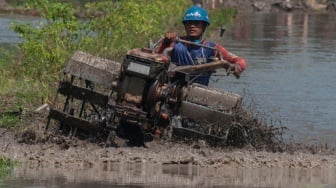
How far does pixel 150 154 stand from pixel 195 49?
1538mm

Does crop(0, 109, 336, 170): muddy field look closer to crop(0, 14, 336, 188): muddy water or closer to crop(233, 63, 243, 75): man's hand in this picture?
crop(0, 14, 336, 188): muddy water

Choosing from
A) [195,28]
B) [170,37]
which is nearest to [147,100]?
[170,37]

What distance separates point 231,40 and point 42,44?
16216mm

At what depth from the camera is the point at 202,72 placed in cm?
1053

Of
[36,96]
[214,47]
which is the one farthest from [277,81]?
[214,47]

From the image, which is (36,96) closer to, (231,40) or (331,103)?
(331,103)

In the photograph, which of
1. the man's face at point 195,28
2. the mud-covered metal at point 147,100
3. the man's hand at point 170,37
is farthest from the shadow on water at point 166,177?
the man's face at point 195,28

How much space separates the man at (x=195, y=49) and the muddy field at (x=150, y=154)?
34.7 inches

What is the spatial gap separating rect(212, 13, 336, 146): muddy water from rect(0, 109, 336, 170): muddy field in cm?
226

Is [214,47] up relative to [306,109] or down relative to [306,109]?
up

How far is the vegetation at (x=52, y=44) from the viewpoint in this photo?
44.9 feet

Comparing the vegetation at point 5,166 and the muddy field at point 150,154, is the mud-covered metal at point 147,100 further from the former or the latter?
the vegetation at point 5,166

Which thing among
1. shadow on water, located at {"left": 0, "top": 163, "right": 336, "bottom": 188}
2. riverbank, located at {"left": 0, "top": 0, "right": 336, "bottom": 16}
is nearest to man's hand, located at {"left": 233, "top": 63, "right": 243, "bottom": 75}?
shadow on water, located at {"left": 0, "top": 163, "right": 336, "bottom": 188}

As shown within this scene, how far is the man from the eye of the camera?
431 inches
